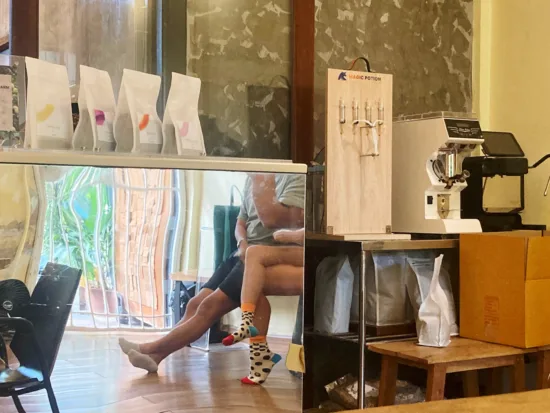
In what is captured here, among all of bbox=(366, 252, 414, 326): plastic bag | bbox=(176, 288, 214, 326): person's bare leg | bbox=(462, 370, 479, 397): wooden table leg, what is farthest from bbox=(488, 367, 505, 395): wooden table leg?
bbox=(176, 288, 214, 326): person's bare leg

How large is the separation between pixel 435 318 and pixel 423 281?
0.18 m

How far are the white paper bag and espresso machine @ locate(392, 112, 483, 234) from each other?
259 millimetres

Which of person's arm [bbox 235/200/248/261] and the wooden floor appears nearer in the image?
the wooden floor

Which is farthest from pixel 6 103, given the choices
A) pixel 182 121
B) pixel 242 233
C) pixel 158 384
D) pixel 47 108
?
pixel 158 384

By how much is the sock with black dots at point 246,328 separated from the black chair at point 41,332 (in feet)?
1.53

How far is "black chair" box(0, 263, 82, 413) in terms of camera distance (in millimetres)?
1583

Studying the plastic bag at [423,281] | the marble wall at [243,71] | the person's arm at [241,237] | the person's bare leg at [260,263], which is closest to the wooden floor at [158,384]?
the person's bare leg at [260,263]

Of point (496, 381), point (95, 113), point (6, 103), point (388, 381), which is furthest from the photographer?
point (496, 381)

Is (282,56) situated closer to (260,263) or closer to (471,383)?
(260,263)

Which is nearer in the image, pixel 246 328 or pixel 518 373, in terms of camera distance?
pixel 246 328

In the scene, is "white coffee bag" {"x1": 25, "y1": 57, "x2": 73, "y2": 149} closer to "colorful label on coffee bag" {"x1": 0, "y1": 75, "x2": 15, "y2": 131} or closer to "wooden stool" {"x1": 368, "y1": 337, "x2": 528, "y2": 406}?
"colorful label on coffee bag" {"x1": 0, "y1": 75, "x2": 15, "y2": 131}

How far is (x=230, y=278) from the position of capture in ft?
6.04

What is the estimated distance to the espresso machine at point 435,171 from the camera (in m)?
2.52

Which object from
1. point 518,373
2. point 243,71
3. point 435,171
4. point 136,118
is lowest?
point 518,373
